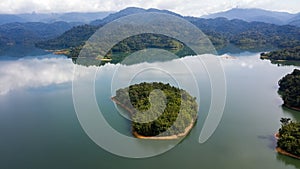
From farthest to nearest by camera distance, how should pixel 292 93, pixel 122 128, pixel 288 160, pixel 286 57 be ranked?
pixel 286 57, pixel 292 93, pixel 122 128, pixel 288 160

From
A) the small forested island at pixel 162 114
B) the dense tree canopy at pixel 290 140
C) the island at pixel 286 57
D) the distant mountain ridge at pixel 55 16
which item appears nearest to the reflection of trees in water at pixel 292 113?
the dense tree canopy at pixel 290 140

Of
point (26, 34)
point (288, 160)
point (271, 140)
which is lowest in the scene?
point (288, 160)

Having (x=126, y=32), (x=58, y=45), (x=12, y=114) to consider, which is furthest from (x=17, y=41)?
(x=12, y=114)

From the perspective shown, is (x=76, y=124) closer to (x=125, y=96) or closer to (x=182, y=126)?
(x=125, y=96)

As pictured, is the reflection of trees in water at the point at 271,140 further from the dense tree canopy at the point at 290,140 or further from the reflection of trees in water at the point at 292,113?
the reflection of trees in water at the point at 292,113

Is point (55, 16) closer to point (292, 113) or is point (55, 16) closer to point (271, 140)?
point (292, 113)

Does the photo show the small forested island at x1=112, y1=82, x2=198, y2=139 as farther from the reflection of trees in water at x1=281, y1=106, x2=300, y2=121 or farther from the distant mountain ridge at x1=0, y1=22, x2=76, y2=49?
the distant mountain ridge at x1=0, y1=22, x2=76, y2=49

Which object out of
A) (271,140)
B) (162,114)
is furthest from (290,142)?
(162,114)
